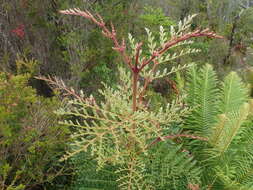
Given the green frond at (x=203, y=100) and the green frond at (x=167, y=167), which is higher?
the green frond at (x=203, y=100)

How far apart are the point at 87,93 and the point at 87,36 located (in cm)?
78

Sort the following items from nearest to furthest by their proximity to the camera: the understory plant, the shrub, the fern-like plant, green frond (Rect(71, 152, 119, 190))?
the understory plant, the fern-like plant, green frond (Rect(71, 152, 119, 190)), the shrub

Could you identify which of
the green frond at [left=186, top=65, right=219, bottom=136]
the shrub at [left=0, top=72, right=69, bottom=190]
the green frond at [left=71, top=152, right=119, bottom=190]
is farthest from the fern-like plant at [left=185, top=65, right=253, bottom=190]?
the shrub at [left=0, top=72, right=69, bottom=190]

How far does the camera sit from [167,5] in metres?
6.61

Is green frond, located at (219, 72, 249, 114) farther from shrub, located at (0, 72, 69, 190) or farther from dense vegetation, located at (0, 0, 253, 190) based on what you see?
shrub, located at (0, 72, 69, 190)

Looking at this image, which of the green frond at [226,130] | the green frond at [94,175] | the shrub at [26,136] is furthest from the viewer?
the shrub at [26,136]

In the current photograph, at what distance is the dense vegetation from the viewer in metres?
1.30

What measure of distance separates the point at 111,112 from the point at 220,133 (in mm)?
697

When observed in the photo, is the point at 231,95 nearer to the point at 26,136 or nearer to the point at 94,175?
the point at 94,175

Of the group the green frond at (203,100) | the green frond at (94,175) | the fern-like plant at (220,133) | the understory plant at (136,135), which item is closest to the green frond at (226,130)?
the fern-like plant at (220,133)

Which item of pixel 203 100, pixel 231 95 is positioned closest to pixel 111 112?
pixel 203 100

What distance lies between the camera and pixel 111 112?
129 cm

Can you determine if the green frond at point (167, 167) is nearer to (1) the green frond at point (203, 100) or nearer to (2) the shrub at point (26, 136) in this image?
(1) the green frond at point (203, 100)

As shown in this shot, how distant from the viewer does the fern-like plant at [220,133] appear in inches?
63.8
